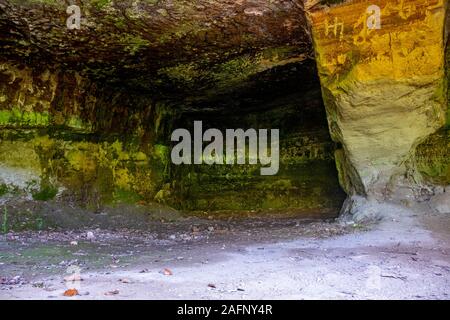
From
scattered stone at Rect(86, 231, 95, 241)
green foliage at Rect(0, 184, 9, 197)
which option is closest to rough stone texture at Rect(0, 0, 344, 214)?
green foliage at Rect(0, 184, 9, 197)

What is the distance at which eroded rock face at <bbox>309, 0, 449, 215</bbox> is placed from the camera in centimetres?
505

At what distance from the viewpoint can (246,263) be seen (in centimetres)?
351

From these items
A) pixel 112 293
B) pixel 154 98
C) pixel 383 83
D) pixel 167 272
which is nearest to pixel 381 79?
pixel 383 83

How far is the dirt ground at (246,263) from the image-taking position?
8.54 ft

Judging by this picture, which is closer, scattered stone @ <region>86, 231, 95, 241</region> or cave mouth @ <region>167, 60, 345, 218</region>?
scattered stone @ <region>86, 231, 95, 241</region>

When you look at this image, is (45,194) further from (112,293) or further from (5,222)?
(112,293)

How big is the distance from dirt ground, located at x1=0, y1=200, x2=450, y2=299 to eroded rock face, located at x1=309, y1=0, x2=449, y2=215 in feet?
2.43

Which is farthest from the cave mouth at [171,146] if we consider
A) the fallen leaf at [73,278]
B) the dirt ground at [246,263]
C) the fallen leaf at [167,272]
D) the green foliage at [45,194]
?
the fallen leaf at [167,272]

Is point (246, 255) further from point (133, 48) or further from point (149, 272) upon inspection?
point (133, 48)

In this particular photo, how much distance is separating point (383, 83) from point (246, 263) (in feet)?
10.3

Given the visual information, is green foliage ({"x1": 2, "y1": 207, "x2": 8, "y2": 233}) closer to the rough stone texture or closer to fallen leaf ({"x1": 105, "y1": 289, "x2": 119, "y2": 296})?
the rough stone texture

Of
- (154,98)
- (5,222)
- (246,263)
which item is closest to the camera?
(246,263)

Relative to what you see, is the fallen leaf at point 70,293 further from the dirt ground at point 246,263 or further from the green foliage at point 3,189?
the green foliage at point 3,189

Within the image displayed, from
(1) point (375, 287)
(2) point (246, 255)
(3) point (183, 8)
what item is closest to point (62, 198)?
(3) point (183, 8)
